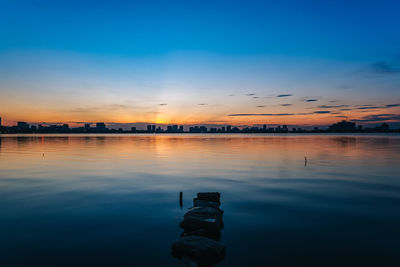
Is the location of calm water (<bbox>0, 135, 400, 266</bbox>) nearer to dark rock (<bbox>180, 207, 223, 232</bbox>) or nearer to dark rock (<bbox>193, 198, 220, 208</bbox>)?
dark rock (<bbox>180, 207, 223, 232</bbox>)

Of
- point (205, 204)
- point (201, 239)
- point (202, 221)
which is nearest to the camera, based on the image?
point (201, 239)

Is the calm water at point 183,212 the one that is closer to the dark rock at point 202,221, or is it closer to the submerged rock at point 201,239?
the submerged rock at point 201,239

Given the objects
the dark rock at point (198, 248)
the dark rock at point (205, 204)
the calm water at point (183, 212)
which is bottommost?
the calm water at point (183, 212)

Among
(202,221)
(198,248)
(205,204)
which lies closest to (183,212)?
(205,204)

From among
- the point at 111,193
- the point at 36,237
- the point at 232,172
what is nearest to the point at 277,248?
the point at 36,237

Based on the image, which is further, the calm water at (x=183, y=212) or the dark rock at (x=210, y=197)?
the dark rock at (x=210, y=197)

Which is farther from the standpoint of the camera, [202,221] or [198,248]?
[202,221]

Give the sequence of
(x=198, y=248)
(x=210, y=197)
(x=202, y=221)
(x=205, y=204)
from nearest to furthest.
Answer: (x=198, y=248) < (x=202, y=221) < (x=205, y=204) < (x=210, y=197)

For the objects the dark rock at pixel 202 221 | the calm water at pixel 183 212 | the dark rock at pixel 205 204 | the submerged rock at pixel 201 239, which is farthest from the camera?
the dark rock at pixel 205 204

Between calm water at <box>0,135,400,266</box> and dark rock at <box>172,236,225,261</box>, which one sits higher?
dark rock at <box>172,236,225,261</box>

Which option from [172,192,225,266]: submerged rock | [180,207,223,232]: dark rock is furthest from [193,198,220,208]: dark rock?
[180,207,223,232]: dark rock

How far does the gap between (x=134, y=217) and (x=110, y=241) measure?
16.6 ft

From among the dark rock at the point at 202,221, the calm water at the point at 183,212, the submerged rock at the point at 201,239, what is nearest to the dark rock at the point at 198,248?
the submerged rock at the point at 201,239

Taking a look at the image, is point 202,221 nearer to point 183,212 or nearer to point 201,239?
point 201,239
